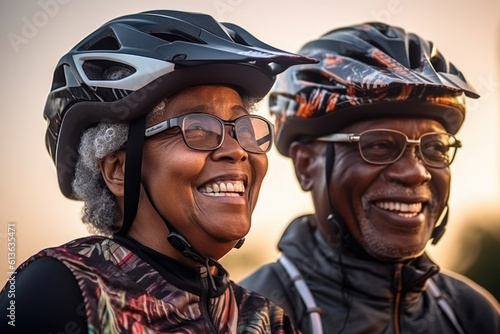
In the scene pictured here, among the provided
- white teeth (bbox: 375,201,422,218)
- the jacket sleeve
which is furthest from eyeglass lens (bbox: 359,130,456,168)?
the jacket sleeve

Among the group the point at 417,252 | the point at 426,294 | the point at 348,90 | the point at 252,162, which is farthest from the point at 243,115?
the point at 426,294

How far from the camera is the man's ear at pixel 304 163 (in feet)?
17.7

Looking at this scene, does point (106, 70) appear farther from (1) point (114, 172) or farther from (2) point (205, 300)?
(2) point (205, 300)

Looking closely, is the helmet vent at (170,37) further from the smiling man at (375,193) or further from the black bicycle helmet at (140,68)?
the smiling man at (375,193)

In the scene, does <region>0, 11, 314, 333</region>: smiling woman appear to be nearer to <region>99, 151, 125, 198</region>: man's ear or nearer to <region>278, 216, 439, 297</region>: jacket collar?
<region>99, 151, 125, 198</region>: man's ear

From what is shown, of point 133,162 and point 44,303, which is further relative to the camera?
point 133,162

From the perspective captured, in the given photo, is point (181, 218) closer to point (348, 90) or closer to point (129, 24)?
point (129, 24)

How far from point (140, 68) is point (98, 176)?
0.53 m

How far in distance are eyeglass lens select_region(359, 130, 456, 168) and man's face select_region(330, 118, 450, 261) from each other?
0.03 m

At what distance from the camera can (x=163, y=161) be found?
12.1 feet

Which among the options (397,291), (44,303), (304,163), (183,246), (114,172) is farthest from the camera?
(304,163)

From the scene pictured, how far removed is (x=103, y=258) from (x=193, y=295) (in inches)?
16.1

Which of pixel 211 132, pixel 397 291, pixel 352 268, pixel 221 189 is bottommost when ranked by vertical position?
pixel 397 291

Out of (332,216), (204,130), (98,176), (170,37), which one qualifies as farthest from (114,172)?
(332,216)
